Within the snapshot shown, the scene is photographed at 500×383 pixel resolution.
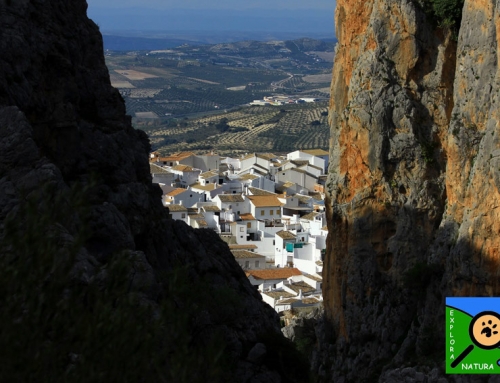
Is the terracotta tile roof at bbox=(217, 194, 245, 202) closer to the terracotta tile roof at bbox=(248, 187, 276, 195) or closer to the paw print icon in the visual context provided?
the terracotta tile roof at bbox=(248, 187, 276, 195)

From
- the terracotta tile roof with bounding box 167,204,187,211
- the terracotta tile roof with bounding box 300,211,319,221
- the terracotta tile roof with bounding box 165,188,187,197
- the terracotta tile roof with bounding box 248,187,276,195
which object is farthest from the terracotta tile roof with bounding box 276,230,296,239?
the terracotta tile roof with bounding box 248,187,276,195

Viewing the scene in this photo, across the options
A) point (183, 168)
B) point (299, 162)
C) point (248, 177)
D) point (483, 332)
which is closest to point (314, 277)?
point (248, 177)

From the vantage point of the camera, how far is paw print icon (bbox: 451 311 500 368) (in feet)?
56.7

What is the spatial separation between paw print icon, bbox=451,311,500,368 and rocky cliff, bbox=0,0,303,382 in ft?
10.6

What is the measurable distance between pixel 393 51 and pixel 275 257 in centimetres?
3327

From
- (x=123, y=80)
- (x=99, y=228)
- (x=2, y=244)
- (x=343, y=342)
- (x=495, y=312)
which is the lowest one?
(x=123, y=80)

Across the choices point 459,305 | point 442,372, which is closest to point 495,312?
point 459,305

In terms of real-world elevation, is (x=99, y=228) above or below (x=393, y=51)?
below

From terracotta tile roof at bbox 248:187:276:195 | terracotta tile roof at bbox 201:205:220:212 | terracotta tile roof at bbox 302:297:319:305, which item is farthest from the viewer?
terracotta tile roof at bbox 248:187:276:195

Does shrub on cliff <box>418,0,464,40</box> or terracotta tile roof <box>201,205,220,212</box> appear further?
terracotta tile roof <box>201,205,220,212</box>

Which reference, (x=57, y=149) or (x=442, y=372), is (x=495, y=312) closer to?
(x=442, y=372)

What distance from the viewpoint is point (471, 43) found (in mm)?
23750

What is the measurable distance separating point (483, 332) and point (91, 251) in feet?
23.7

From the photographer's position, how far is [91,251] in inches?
597
